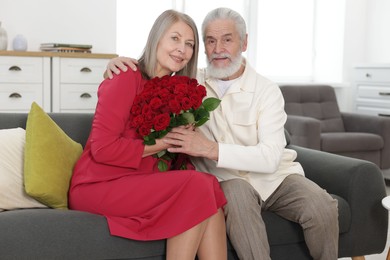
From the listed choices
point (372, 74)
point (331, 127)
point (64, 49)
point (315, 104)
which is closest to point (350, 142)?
point (331, 127)

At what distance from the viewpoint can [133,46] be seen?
5719 mm

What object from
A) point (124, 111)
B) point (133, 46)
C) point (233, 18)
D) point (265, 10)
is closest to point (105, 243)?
point (124, 111)

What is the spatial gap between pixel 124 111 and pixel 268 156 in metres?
0.63

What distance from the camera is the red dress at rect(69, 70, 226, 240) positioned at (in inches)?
88.7

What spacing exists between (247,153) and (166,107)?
419 millimetres

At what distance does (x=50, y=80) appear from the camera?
4.68m

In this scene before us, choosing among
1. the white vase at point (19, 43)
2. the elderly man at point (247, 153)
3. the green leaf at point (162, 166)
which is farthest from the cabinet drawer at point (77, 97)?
the green leaf at point (162, 166)

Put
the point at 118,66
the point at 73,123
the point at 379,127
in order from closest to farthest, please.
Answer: the point at 118,66 → the point at 73,123 → the point at 379,127

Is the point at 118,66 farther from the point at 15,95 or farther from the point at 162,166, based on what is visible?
the point at 15,95

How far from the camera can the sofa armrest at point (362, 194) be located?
2.76 meters

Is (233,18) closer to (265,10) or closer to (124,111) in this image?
(124,111)

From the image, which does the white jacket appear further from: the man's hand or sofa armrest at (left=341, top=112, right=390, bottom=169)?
sofa armrest at (left=341, top=112, right=390, bottom=169)

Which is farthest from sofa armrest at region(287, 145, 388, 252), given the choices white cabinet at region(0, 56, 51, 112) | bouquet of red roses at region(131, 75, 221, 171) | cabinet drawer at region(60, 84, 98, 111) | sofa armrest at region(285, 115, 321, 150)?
white cabinet at region(0, 56, 51, 112)

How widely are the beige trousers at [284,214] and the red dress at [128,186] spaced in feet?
0.33
